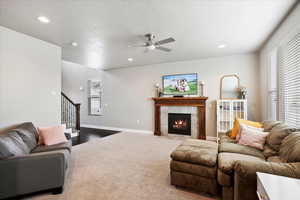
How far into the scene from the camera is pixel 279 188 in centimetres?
92

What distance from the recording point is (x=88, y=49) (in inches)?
153

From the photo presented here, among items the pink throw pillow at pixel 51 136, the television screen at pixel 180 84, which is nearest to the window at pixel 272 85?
the television screen at pixel 180 84

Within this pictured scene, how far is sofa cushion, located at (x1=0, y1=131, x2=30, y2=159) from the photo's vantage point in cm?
169

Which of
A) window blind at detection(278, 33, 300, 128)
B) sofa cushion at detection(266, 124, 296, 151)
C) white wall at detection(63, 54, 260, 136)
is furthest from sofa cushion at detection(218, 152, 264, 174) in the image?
white wall at detection(63, 54, 260, 136)

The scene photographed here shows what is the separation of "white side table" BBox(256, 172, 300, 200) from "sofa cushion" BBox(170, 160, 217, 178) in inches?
30.3

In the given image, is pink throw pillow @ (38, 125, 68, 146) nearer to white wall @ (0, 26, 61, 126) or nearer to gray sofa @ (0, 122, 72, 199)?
gray sofa @ (0, 122, 72, 199)

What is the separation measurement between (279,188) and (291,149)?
1.01 meters

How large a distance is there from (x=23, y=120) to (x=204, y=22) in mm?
4344

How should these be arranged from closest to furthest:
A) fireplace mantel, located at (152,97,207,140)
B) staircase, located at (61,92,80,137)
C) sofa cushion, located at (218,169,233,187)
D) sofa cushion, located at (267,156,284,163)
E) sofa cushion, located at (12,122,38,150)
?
sofa cushion, located at (218,169,233,187)
sofa cushion, located at (267,156,284,163)
sofa cushion, located at (12,122,38,150)
fireplace mantel, located at (152,97,207,140)
staircase, located at (61,92,80,137)

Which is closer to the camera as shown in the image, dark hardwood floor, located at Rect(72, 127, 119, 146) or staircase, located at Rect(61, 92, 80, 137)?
dark hardwood floor, located at Rect(72, 127, 119, 146)

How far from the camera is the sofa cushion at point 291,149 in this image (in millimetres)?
1450

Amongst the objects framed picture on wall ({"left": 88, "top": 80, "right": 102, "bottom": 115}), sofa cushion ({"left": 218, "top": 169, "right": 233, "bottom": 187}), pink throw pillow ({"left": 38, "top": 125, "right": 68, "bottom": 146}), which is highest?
→ framed picture on wall ({"left": 88, "top": 80, "right": 102, "bottom": 115})

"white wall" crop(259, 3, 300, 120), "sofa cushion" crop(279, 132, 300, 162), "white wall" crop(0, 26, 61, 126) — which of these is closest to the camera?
"sofa cushion" crop(279, 132, 300, 162)

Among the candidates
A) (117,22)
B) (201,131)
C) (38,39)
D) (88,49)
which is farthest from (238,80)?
(38,39)
